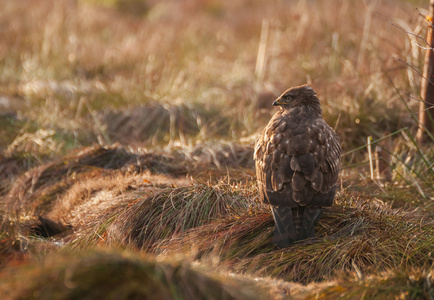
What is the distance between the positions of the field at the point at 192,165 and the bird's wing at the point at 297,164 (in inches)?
11.6

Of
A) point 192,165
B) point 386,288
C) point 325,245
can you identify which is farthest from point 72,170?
point 386,288

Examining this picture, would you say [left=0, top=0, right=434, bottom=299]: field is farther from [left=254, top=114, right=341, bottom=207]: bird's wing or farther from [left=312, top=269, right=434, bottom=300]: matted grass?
[left=254, top=114, right=341, bottom=207]: bird's wing

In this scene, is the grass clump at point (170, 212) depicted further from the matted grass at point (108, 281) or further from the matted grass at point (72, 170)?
the matted grass at point (108, 281)

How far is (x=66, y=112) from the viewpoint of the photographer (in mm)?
7691

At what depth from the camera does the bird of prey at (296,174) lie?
3.76m

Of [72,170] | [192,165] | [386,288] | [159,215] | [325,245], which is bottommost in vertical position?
[72,170]

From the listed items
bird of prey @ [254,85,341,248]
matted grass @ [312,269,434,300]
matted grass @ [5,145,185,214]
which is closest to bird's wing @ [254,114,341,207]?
bird of prey @ [254,85,341,248]

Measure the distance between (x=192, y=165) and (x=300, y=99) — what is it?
5.55ft

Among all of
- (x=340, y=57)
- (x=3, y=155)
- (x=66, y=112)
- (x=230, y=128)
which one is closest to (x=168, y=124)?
(x=230, y=128)

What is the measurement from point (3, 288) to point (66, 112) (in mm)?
5524

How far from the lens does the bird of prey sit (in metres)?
3.76

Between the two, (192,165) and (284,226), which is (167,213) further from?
(192,165)

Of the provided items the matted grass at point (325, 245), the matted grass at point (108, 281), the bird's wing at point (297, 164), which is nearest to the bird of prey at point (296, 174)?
the bird's wing at point (297, 164)

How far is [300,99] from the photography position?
440cm
